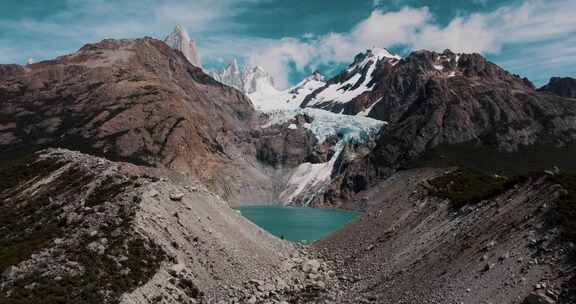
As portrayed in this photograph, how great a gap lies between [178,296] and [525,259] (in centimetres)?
2740

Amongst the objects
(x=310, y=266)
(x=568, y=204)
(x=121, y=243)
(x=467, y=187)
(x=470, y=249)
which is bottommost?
(x=310, y=266)

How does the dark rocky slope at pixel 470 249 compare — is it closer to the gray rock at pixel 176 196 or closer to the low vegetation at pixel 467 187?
the low vegetation at pixel 467 187

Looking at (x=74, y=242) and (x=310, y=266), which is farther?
(x=310, y=266)

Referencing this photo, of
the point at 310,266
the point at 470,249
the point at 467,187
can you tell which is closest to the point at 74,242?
the point at 310,266

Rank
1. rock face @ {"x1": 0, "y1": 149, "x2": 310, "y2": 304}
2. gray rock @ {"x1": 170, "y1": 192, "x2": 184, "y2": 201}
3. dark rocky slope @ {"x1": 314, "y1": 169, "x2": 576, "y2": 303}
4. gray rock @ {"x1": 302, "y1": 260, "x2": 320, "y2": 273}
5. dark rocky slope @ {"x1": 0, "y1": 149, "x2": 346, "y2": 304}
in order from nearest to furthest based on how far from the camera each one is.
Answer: dark rocky slope @ {"x1": 314, "y1": 169, "x2": 576, "y2": 303}, rock face @ {"x1": 0, "y1": 149, "x2": 310, "y2": 304}, dark rocky slope @ {"x1": 0, "y1": 149, "x2": 346, "y2": 304}, gray rock @ {"x1": 170, "y1": 192, "x2": 184, "y2": 201}, gray rock @ {"x1": 302, "y1": 260, "x2": 320, "y2": 273}

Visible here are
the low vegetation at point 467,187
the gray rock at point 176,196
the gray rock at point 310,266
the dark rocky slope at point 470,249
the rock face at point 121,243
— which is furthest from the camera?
the gray rock at point 310,266

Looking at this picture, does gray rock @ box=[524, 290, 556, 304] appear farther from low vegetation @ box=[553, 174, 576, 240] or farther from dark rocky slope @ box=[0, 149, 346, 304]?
dark rocky slope @ box=[0, 149, 346, 304]

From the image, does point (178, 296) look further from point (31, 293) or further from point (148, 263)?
point (31, 293)

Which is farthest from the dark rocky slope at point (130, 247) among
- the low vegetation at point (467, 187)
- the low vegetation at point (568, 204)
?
the low vegetation at point (568, 204)

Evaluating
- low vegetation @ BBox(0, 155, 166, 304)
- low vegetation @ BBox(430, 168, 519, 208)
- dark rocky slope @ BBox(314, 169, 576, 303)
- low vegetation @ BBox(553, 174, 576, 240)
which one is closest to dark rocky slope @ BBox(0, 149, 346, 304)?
low vegetation @ BBox(0, 155, 166, 304)

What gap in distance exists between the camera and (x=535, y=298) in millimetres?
37719

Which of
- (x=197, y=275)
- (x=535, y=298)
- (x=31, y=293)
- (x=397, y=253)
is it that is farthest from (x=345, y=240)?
(x=31, y=293)

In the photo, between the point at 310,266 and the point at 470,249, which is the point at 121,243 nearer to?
the point at 310,266

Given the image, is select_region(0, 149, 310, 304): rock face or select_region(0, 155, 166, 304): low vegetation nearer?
select_region(0, 155, 166, 304): low vegetation
